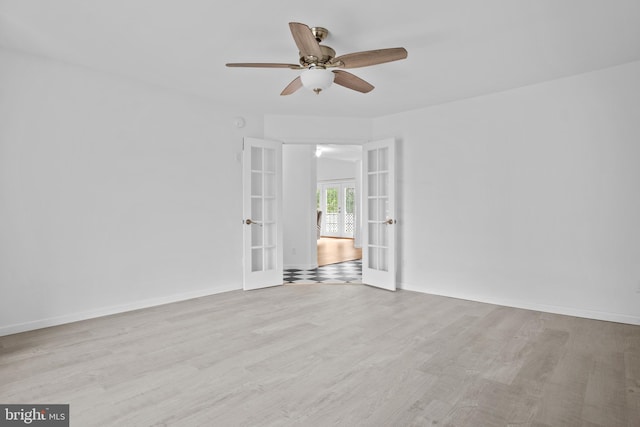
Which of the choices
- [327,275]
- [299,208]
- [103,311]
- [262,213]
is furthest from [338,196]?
[103,311]

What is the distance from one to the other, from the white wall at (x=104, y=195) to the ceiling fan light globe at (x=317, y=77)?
2187 mm

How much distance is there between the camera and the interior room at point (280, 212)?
2215 millimetres

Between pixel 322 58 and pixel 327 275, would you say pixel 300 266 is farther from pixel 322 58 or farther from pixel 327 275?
pixel 322 58

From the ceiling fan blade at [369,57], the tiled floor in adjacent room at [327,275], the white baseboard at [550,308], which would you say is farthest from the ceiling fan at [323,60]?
the tiled floor in adjacent room at [327,275]

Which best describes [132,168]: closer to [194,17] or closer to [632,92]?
[194,17]

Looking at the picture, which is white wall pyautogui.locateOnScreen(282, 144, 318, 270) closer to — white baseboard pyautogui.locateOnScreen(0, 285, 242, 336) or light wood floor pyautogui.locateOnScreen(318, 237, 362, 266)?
light wood floor pyautogui.locateOnScreen(318, 237, 362, 266)

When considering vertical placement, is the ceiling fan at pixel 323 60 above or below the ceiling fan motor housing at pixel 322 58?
below

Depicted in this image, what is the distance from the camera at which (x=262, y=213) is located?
4.88 m

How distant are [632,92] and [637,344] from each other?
226cm

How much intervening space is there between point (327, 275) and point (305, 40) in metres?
4.18

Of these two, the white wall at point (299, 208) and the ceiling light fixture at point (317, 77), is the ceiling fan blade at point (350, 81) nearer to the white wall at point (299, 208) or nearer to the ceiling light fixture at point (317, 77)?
the ceiling light fixture at point (317, 77)

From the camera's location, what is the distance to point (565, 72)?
3.51 metres

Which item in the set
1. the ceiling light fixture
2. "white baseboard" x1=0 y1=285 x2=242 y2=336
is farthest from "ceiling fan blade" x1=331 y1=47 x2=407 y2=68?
"white baseboard" x1=0 y1=285 x2=242 y2=336

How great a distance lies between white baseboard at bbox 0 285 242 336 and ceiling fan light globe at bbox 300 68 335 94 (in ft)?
9.57
